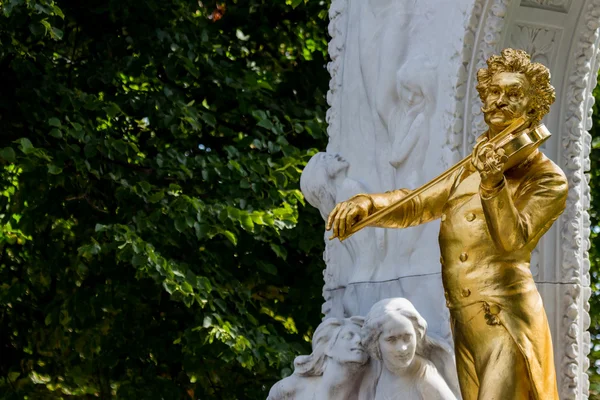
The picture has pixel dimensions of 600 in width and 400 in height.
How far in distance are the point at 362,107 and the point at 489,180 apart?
9.85 feet

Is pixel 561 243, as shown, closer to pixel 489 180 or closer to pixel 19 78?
pixel 489 180

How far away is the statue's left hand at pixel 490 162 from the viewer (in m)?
4.17

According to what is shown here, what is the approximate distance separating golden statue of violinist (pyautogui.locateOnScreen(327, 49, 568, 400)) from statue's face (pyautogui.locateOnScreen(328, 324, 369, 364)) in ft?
5.89

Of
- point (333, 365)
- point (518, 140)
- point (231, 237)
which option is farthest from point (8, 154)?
point (518, 140)

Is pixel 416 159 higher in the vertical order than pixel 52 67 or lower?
lower

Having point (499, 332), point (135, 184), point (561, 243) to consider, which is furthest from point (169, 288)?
point (499, 332)

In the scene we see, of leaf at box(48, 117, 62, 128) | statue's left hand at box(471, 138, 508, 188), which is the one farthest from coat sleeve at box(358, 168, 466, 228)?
leaf at box(48, 117, 62, 128)

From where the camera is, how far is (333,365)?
6.60 meters

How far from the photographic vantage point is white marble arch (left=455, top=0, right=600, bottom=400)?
635 centimetres

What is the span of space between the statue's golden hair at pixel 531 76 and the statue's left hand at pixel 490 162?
235 mm

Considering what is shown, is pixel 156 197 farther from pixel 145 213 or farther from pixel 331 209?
pixel 331 209

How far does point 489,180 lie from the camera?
4203 mm

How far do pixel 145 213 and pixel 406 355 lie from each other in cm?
400

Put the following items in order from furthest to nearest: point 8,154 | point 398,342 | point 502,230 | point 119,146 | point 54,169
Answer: point 119,146 → point 54,169 → point 8,154 → point 398,342 → point 502,230
